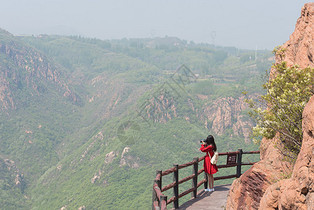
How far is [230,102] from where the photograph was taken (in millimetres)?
136875

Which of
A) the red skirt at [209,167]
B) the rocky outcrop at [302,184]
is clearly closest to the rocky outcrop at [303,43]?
the rocky outcrop at [302,184]

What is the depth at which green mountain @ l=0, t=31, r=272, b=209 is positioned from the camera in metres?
104

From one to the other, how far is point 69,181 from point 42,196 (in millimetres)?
9683

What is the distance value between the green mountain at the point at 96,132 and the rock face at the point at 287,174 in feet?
275

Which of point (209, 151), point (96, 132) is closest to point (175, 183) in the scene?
point (209, 151)

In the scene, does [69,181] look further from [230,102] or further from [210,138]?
[210,138]

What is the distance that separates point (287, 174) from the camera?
7785 millimetres

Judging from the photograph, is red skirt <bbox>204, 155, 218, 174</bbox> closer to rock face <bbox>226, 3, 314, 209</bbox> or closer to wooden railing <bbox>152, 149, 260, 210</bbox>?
wooden railing <bbox>152, 149, 260, 210</bbox>

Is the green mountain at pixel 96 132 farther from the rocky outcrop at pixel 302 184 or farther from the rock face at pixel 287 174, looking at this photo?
the rocky outcrop at pixel 302 184

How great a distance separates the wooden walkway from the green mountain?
80813 mm

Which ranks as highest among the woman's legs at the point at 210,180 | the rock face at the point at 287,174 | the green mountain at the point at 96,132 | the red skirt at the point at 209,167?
the rock face at the point at 287,174

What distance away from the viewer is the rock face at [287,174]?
19.0ft

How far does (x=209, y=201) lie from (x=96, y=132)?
13530 cm

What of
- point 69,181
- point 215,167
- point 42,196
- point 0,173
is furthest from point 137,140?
point 215,167
